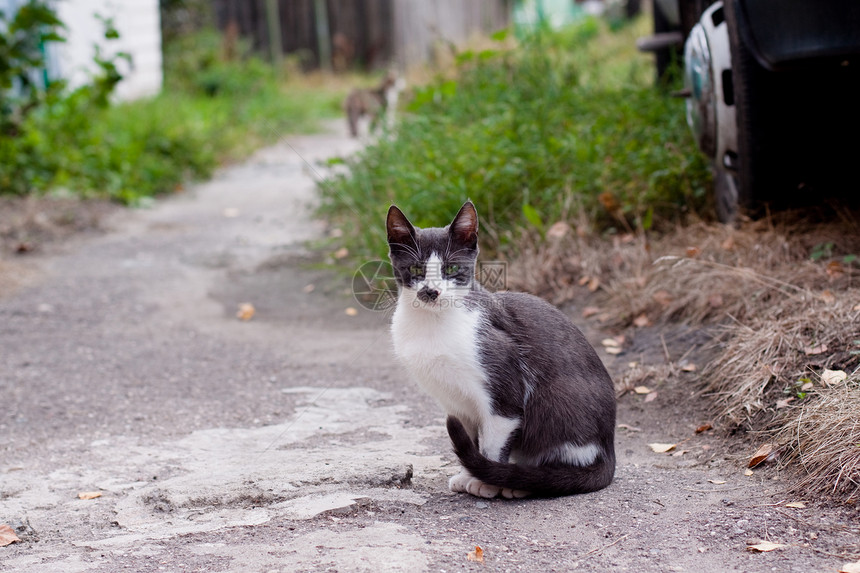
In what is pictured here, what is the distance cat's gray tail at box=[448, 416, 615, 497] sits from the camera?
100 inches

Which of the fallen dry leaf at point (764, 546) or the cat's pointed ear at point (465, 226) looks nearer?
the fallen dry leaf at point (764, 546)

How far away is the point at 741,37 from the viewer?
Result: 327cm

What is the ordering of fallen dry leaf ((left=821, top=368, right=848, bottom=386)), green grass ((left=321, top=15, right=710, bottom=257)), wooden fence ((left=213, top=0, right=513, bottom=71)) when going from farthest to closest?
wooden fence ((left=213, top=0, right=513, bottom=71)), green grass ((left=321, top=15, right=710, bottom=257)), fallen dry leaf ((left=821, top=368, right=848, bottom=386))

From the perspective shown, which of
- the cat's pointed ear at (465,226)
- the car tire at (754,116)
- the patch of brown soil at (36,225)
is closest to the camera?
the cat's pointed ear at (465,226)

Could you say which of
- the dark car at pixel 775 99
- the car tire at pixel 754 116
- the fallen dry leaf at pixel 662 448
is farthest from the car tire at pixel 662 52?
the fallen dry leaf at pixel 662 448

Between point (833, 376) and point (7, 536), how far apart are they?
9.07ft

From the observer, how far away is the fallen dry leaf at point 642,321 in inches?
163

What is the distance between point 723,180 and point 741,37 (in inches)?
55.3

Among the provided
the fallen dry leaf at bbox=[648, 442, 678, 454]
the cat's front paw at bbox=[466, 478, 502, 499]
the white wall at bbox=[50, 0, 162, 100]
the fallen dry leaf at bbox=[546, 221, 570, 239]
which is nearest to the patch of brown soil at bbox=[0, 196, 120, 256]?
the white wall at bbox=[50, 0, 162, 100]

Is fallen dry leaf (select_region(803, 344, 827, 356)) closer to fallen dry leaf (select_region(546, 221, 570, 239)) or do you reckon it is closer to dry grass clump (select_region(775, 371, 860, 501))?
dry grass clump (select_region(775, 371, 860, 501))

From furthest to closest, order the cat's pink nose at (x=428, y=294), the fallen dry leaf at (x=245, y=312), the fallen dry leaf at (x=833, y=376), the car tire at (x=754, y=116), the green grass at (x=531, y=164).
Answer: the fallen dry leaf at (x=245, y=312) < the green grass at (x=531, y=164) < the car tire at (x=754, y=116) < the fallen dry leaf at (x=833, y=376) < the cat's pink nose at (x=428, y=294)

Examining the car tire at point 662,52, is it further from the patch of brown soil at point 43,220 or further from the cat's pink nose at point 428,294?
the patch of brown soil at point 43,220

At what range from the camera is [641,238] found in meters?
4.61

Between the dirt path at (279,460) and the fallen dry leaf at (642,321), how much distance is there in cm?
15
